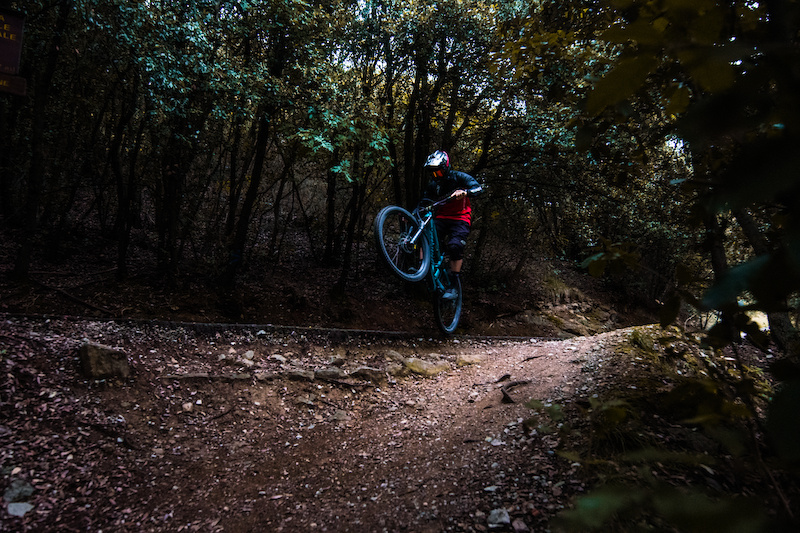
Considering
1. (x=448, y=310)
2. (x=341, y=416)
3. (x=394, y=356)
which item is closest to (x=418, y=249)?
(x=394, y=356)

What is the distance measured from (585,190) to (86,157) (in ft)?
26.8

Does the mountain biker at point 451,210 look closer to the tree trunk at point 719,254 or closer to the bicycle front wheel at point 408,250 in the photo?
the bicycle front wheel at point 408,250

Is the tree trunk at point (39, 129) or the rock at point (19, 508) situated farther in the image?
the tree trunk at point (39, 129)

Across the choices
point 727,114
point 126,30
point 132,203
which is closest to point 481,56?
point 126,30

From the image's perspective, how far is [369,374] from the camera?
15.1ft

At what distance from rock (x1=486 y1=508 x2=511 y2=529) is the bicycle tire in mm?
3741

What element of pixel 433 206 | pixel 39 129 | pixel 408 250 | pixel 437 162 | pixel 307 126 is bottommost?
pixel 408 250

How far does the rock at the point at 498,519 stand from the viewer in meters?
1.93

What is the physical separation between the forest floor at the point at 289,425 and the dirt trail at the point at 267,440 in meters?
0.01

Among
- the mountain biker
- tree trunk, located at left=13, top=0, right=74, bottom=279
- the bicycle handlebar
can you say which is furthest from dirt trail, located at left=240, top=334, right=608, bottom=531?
tree trunk, located at left=13, top=0, right=74, bottom=279

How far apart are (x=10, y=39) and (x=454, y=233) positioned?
4764mm

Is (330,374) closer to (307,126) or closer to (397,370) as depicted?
(397,370)

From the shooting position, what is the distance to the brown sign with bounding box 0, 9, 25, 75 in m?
3.20

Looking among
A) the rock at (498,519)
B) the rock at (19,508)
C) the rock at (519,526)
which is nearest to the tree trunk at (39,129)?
the rock at (19,508)
